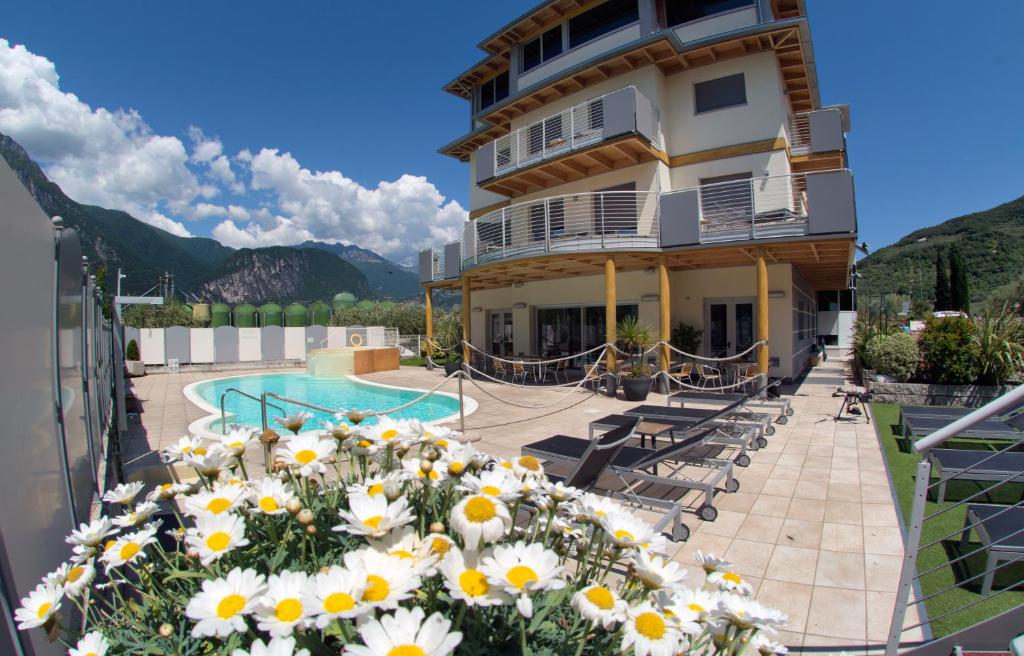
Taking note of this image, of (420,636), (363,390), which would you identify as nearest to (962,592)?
(420,636)

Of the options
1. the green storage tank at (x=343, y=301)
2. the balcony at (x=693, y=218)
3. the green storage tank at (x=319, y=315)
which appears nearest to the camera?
the balcony at (x=693, y=218)

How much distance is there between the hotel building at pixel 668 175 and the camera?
523 inches

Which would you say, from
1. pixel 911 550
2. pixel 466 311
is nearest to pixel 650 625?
pixel 911 550

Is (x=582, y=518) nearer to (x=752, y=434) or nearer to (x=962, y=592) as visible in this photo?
(x=962, y=592)

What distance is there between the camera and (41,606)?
0.97 metres

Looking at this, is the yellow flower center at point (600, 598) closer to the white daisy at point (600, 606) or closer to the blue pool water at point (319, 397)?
the white daisy at point (600, 606)

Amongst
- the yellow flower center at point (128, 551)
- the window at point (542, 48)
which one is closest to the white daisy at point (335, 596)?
the yellow flower center at point (128, 551)

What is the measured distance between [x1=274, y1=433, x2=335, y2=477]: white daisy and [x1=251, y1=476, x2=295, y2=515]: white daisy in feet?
0.28

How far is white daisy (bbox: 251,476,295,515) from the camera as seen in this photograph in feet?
3.71

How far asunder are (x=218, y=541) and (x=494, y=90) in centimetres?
2327

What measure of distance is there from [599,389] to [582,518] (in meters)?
12.4

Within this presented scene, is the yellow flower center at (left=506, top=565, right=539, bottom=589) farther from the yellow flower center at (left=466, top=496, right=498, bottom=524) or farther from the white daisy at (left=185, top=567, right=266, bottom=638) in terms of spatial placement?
the white daisy at (left=185, top=567, right=266, bottom=638)

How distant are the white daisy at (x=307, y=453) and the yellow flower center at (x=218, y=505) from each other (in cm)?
19

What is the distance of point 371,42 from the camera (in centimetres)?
2561
